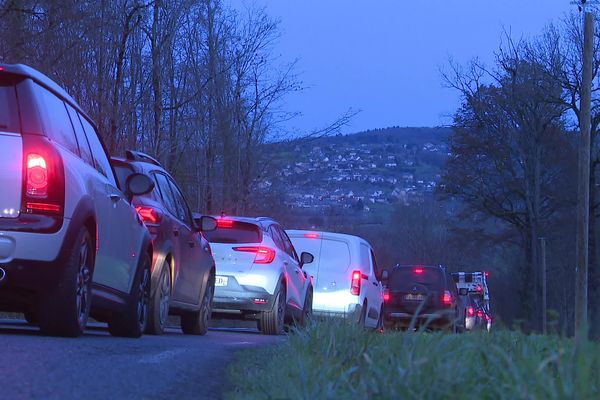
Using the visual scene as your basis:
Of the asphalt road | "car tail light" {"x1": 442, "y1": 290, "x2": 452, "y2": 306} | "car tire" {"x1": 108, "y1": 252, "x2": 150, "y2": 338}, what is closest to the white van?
"car tail light" {"x1": 442, "y1": 290, "x2": 452, "y2": 306}

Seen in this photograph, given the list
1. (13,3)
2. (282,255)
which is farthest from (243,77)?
(282,255)

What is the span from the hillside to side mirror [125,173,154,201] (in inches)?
992

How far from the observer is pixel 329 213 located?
157ft

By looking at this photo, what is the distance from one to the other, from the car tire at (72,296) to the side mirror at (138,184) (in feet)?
4.98

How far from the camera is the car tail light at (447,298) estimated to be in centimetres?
2362

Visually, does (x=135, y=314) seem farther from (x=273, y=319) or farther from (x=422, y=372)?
(x=422, y=372)

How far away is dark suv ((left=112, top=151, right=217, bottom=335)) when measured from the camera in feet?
31.9

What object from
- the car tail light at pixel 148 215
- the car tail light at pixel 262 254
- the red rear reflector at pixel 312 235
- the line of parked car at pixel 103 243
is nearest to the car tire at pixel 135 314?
the line of parked car at pixel 103 243

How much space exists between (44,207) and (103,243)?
3.84 feet

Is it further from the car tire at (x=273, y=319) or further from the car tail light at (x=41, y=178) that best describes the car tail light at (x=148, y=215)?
the car tire at (x=273, y=319)

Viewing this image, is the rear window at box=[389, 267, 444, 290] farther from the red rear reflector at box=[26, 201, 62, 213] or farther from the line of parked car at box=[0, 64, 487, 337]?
the red rear reflector at box=[26, 201, 62, 213]

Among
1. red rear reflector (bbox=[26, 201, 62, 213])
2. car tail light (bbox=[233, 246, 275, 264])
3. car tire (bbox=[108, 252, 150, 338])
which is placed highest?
red rear reflector (bbox=[26, 201, 62, 213])

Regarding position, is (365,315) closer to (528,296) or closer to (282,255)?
(282,255)

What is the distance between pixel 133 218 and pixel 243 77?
25.5 metres
